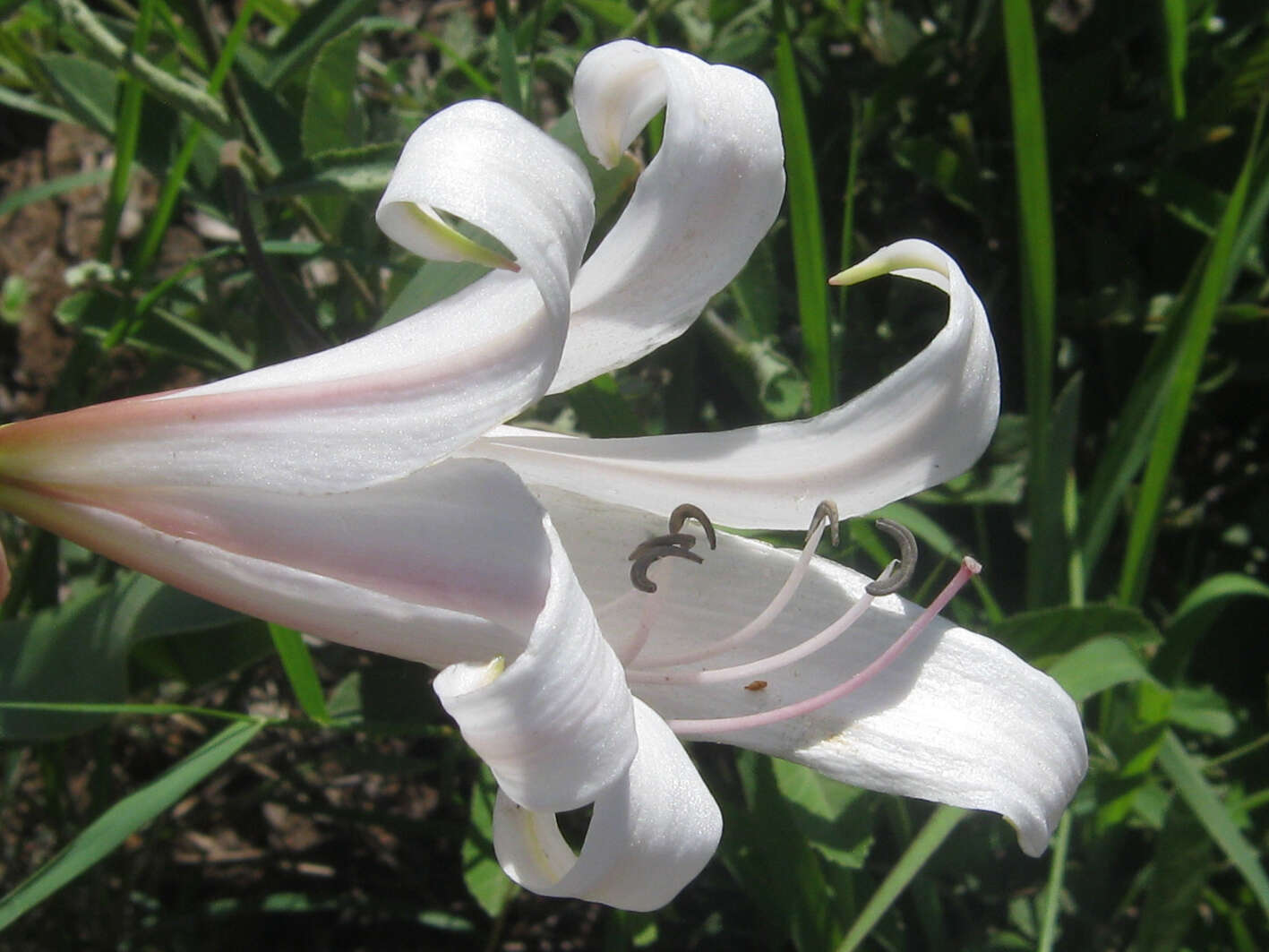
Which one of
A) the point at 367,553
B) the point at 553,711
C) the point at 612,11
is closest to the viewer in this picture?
the point at 553,711

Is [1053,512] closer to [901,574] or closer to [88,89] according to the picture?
[901,574]

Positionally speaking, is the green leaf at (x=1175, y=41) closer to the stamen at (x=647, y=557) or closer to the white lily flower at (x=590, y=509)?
the white lily flower at (x=590, y=509)

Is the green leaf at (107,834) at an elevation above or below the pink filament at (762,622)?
below

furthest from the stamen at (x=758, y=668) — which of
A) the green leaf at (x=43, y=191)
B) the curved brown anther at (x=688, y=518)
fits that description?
the green leaf at (x=43, y=191)

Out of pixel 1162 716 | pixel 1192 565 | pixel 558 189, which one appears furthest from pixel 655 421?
pixel 1192 565

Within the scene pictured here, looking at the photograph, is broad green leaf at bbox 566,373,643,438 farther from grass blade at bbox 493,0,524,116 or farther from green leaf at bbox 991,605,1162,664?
green leaf at bbox 991,605,1162,664

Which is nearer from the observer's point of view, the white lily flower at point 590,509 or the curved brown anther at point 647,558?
the white lily flower at point 590,509

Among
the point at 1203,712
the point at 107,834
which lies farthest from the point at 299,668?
the point at 1203,712
